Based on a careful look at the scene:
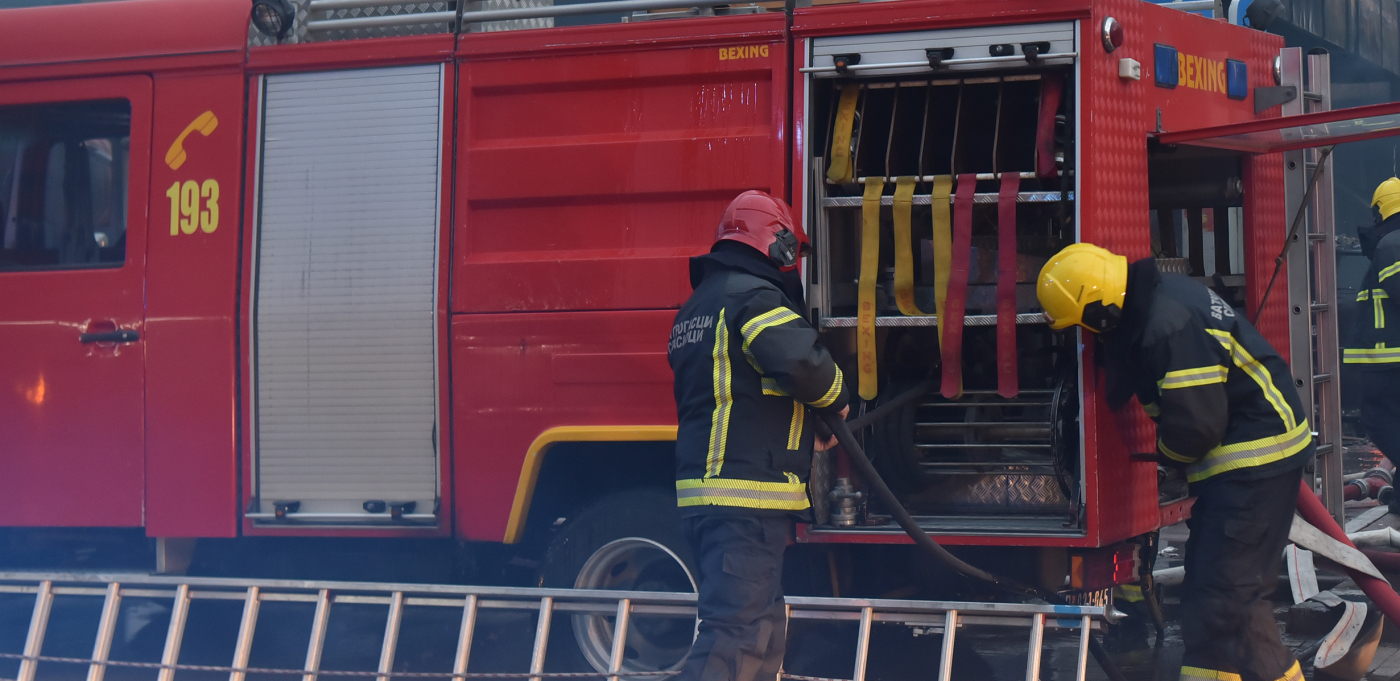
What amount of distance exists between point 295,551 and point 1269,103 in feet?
14.9

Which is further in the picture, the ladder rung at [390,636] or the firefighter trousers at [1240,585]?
the ladder rung at [390,636]

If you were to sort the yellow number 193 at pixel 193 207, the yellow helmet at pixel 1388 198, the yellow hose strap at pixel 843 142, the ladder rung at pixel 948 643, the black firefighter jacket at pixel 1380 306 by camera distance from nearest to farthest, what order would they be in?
the ladder rung at pixel 948 643
the yellow hose strap at pixel 843 142
the yellow number 193 at pixel 193 207
the black firefighter jacket at pixel 1380 306
the yellow helmet at pixel 1388 198

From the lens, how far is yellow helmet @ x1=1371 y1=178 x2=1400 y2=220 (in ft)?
20.1

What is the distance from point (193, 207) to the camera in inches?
181

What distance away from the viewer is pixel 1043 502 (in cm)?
429

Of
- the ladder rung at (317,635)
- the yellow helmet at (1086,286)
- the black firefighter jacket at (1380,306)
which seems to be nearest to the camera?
the yellow helmet at (1086,286)

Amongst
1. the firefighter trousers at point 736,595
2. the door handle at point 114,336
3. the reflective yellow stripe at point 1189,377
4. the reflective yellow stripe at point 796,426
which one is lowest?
the firefighter trousers at point 736,595

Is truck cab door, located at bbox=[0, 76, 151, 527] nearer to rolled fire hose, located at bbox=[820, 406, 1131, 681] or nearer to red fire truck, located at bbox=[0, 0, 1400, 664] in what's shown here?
red fire truck, located at bbox=[0, 0, 1400, 664]

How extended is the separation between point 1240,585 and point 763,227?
6.09 ft

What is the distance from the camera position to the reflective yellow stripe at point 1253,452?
3.57 metres

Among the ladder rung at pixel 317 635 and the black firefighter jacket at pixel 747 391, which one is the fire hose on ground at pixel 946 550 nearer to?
the black firefighter jacket at pixel 747 391

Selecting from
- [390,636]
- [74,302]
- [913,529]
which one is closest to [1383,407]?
[913,529]

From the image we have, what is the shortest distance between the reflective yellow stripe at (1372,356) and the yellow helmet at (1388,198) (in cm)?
74

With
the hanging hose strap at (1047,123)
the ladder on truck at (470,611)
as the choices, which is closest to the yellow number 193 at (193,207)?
the ladder on truck at (470,611)
